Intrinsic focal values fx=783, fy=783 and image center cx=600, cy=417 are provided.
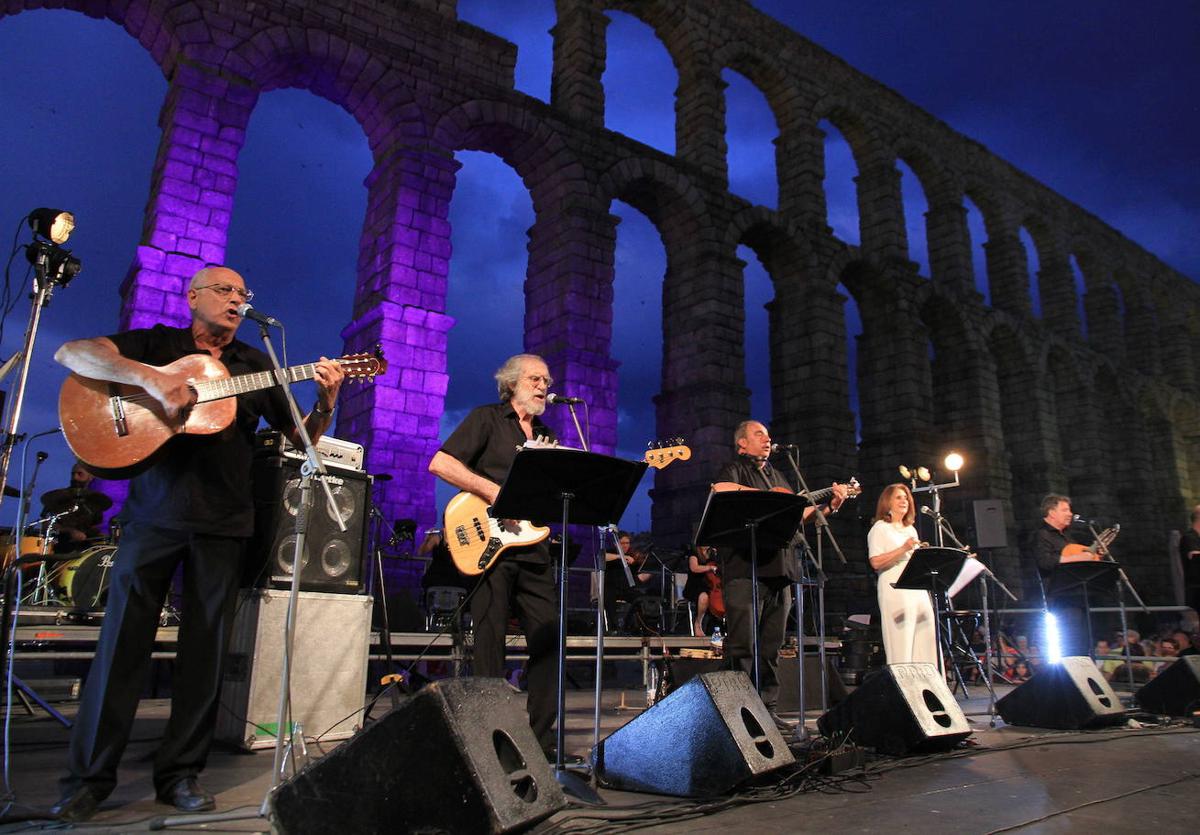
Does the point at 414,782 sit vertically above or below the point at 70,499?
below

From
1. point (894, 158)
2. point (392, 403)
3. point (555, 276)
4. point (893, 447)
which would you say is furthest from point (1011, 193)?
point (392, 403)

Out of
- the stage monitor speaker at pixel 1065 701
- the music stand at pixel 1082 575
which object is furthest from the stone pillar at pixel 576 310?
the stage monitor speaker at pixel 1065 701

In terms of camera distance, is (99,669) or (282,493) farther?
(282,493)

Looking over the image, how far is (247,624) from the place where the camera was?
4.26 meters

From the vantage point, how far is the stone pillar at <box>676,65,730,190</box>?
52.8 ft

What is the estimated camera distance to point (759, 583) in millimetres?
5145

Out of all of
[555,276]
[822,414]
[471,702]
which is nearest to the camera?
[471,702]

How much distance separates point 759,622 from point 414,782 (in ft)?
10.8

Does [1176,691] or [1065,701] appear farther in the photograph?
[1176,691]

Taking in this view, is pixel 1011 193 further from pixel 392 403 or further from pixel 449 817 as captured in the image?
pixel 449 817

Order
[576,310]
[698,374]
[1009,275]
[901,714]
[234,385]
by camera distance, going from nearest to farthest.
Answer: [234,385] < [901,714] < [576,310] < [698,374] < [1009,275]

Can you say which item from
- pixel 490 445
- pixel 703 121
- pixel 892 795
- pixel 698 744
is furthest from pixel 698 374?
pixel 698 744

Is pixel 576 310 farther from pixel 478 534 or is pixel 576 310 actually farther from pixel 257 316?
pixel 257 316

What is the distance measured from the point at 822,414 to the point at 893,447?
299 centimetres
